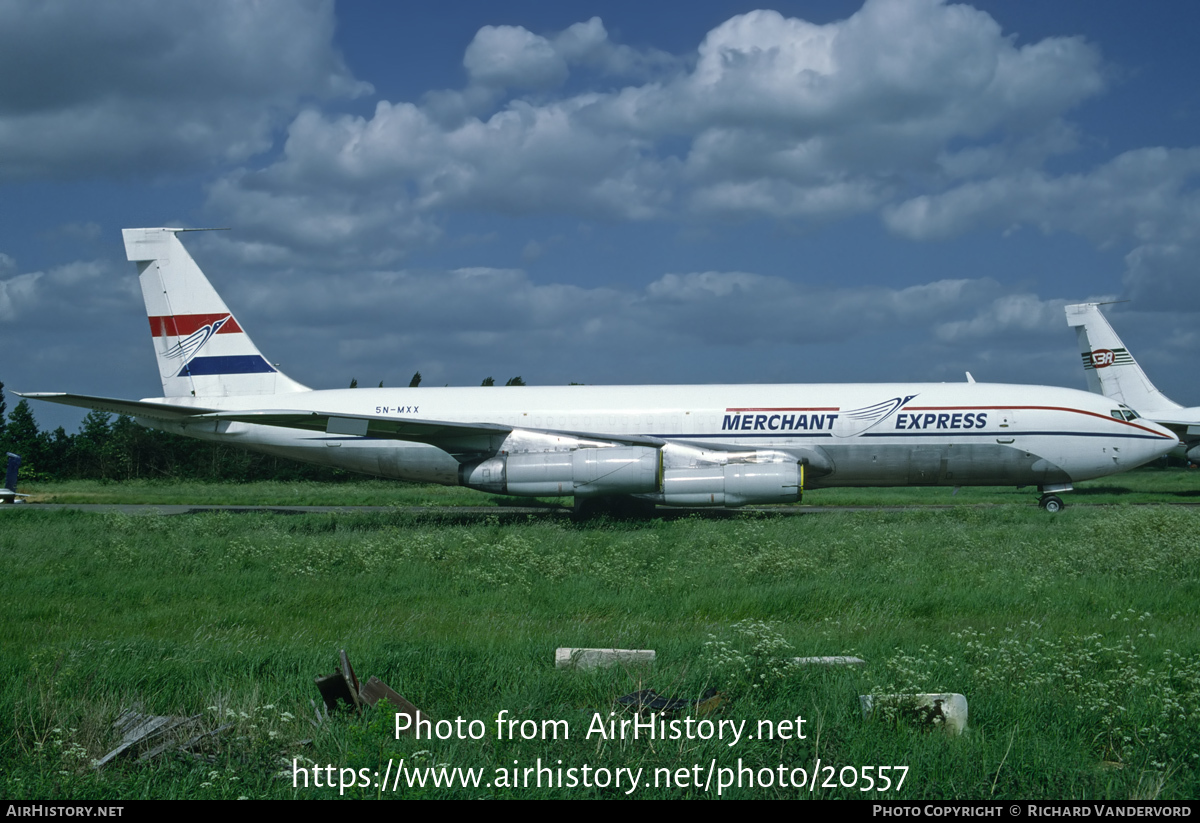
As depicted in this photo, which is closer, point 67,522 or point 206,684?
point 206,684

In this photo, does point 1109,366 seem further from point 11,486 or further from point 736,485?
point 11,486

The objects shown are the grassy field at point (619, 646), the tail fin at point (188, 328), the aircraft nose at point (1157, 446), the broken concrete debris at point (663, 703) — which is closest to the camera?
the grassy field at point (619, 646)

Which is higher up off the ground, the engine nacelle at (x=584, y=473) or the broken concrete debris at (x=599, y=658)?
the engine nacelle at (x=584, y=473)

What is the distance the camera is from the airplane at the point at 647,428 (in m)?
18.7

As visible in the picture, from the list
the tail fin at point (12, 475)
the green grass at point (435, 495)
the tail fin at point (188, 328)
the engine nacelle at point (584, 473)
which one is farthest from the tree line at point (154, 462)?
the engine nacelle at point (584, 473)

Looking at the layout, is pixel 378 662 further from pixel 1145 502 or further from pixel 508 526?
pixel 1145 502

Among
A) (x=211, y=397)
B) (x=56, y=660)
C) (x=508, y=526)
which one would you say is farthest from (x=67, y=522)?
(x=56, y=660)

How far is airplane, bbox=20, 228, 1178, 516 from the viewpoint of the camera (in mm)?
18656

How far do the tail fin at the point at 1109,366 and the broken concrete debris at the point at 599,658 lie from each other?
32.5m

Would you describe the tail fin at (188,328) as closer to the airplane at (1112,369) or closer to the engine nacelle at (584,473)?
the engine nacelle at (584,473)

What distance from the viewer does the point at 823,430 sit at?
64.5 feet

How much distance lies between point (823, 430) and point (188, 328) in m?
16.7

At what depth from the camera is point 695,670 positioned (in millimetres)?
5742

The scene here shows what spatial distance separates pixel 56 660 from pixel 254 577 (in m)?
5.24
